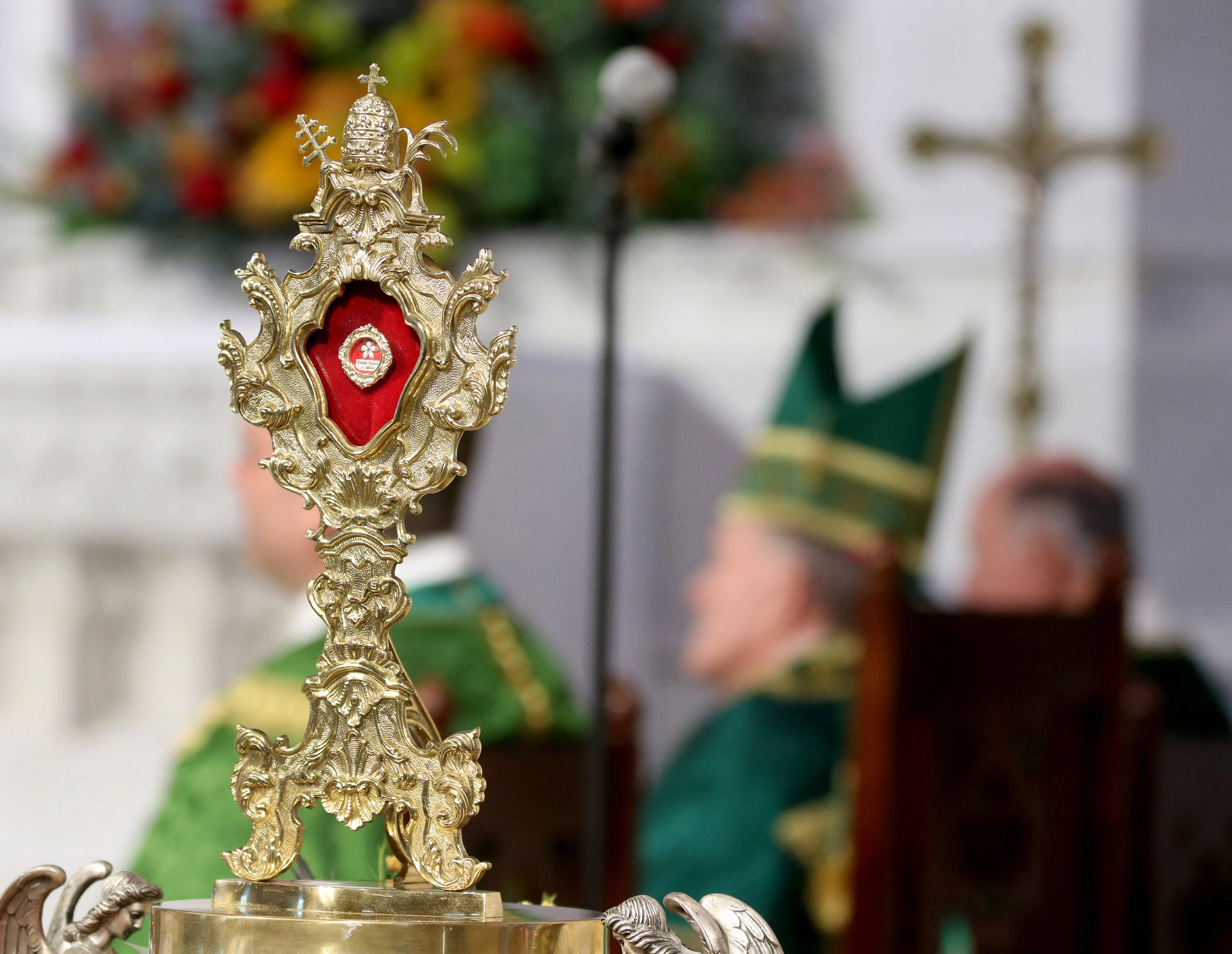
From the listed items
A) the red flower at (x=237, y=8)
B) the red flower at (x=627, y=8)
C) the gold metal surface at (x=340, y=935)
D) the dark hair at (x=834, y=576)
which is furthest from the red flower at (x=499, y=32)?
the gold metal surface at (x=340, y=935)

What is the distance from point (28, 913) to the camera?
1341mm

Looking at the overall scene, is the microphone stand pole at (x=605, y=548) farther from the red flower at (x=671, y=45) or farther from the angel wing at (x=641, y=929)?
the red flower at (x=671, y=45)

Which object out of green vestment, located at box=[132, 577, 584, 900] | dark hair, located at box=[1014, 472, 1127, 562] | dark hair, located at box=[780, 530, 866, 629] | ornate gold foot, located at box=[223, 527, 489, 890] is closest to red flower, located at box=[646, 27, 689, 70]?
dark hair, located at box=[1014, 472, 1127, 562]

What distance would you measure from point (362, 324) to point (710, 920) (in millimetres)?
440

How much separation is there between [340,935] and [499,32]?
4.40 m

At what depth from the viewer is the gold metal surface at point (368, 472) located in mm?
1299

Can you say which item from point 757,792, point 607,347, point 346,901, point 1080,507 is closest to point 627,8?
point 1080,507

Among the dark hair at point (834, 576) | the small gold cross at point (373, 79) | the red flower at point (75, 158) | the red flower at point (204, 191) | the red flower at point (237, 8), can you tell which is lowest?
the dark hair at point (834, 576)

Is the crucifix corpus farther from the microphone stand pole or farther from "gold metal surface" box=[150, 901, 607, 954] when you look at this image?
"gold metal surface" box=[150, 901, 607, 954]

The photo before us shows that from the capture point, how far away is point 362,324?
134cm

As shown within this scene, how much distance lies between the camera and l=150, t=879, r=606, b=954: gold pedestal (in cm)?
122

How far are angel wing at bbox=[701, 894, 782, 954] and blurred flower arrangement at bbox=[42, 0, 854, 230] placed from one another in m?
4.15

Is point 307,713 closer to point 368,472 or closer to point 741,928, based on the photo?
point 368,472

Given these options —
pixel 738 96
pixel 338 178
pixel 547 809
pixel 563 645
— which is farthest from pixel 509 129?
pixel 338 178
